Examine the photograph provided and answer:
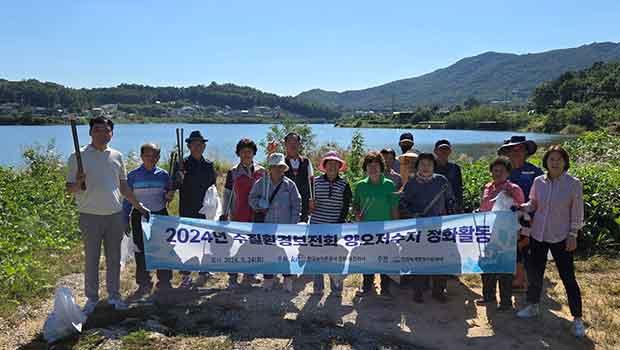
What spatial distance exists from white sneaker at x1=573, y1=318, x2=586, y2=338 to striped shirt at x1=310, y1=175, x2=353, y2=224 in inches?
100

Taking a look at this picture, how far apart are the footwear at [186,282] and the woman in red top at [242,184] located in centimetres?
100

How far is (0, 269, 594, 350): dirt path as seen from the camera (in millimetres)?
4473

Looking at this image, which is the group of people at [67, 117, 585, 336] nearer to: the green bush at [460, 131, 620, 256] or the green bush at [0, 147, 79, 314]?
the green bush at [0, 147, 79, 314]

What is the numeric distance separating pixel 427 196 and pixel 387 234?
1.99 feet

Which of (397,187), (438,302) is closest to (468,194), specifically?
A: (397,187)

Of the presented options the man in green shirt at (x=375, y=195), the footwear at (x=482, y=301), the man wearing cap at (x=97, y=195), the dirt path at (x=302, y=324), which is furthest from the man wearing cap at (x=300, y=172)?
the footwear at (x=482, y=301)

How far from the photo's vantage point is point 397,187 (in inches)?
246

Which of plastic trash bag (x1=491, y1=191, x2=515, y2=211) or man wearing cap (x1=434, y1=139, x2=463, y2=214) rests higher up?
man wearing cap (x1=434, y1=139, x2=463, y2=214)

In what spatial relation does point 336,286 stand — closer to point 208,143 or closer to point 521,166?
point 521,166

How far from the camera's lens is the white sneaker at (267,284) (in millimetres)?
5906

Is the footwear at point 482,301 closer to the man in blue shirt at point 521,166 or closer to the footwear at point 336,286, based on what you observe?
the man in blue shirt at point 521,166

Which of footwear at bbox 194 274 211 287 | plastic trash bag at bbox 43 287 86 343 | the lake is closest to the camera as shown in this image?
plastic trash bag at bbox 43 287 86 343

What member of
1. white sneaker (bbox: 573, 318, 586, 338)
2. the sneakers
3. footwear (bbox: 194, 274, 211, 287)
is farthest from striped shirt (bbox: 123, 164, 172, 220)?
white sneaker (bbox: 573, 318, 586, 338)

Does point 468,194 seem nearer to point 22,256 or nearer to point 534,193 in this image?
point 534,193
